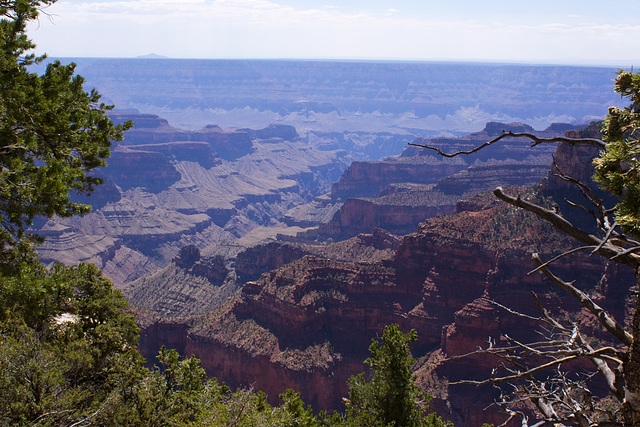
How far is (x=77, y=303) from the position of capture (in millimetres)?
20078

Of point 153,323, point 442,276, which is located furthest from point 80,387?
point 153,323

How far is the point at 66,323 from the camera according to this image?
19.6 m

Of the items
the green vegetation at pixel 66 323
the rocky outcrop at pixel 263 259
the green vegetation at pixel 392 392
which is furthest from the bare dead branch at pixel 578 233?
the rocky outcrop at pixel 263 259

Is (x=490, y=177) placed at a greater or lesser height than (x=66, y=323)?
lesser

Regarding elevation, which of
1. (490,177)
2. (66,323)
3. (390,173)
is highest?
(66,323)

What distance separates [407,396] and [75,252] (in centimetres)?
12327

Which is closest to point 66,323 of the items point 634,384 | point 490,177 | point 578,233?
point 578,233

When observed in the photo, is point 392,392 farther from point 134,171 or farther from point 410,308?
point 134,171

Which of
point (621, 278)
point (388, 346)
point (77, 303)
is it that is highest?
point (77, 303)

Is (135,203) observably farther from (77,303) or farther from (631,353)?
(631,353)

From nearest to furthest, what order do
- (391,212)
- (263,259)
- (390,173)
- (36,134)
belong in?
(36,134)
(263,259)
(391,212)
(390,173)

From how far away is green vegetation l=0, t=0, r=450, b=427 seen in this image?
13.3 m

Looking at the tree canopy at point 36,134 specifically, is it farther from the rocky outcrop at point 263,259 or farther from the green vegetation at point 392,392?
the rocky outcrop at point 263,259

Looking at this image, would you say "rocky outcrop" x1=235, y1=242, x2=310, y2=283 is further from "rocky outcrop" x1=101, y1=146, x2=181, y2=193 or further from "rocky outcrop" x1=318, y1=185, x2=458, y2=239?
"rocky outcrop" x1=101, y1=146, x2=181, y2=193
